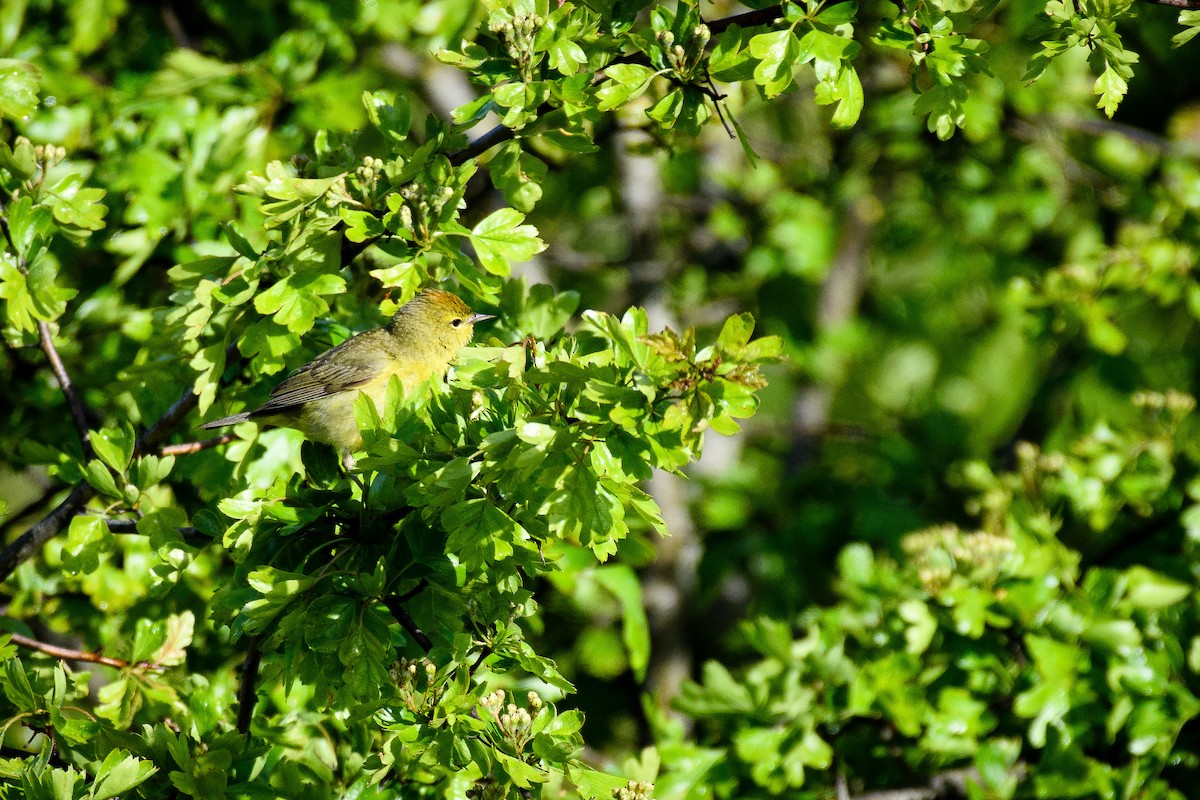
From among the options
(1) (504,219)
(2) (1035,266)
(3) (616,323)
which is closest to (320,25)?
(1) (504,219)

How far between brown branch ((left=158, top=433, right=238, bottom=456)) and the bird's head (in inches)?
43.6

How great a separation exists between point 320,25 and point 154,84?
0.86m

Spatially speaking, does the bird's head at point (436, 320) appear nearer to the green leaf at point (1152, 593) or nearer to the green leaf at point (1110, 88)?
the green leaf at point (1110, 88)

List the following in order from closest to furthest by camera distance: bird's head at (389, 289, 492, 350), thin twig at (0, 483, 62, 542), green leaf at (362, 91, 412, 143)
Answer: green leaf at (362, 91, 412, 143)
thin twig at (0, 483, 62, 542)
bird's head at (389, 289, 492, 350)

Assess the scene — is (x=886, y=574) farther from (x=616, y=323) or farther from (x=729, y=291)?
(x=729, y=291)

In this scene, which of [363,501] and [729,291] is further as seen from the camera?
[729,291]

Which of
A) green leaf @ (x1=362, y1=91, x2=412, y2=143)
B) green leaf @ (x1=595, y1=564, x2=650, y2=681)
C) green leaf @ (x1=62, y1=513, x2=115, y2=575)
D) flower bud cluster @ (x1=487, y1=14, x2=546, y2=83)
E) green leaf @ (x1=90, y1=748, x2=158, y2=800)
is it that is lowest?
green leaf @ (x1=595, y1=564, x2=650, y2=681)

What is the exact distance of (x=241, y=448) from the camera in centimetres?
348

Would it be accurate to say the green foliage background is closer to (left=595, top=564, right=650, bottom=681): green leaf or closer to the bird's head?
(left=595, top=564, right=650, bottom=681): green leaf

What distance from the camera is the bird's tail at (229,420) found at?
3446 mm

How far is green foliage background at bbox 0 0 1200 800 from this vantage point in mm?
2482

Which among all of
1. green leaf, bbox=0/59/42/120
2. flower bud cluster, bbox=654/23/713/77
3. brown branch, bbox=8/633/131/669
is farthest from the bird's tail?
flower bud cluster, bbox=654/23/713/77

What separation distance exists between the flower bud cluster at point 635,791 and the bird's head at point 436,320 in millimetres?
2240

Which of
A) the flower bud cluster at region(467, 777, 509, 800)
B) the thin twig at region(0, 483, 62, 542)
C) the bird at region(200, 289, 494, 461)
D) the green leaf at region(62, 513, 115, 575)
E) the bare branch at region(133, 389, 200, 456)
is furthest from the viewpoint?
the thin twig at region(0, 483, 62, 542)
